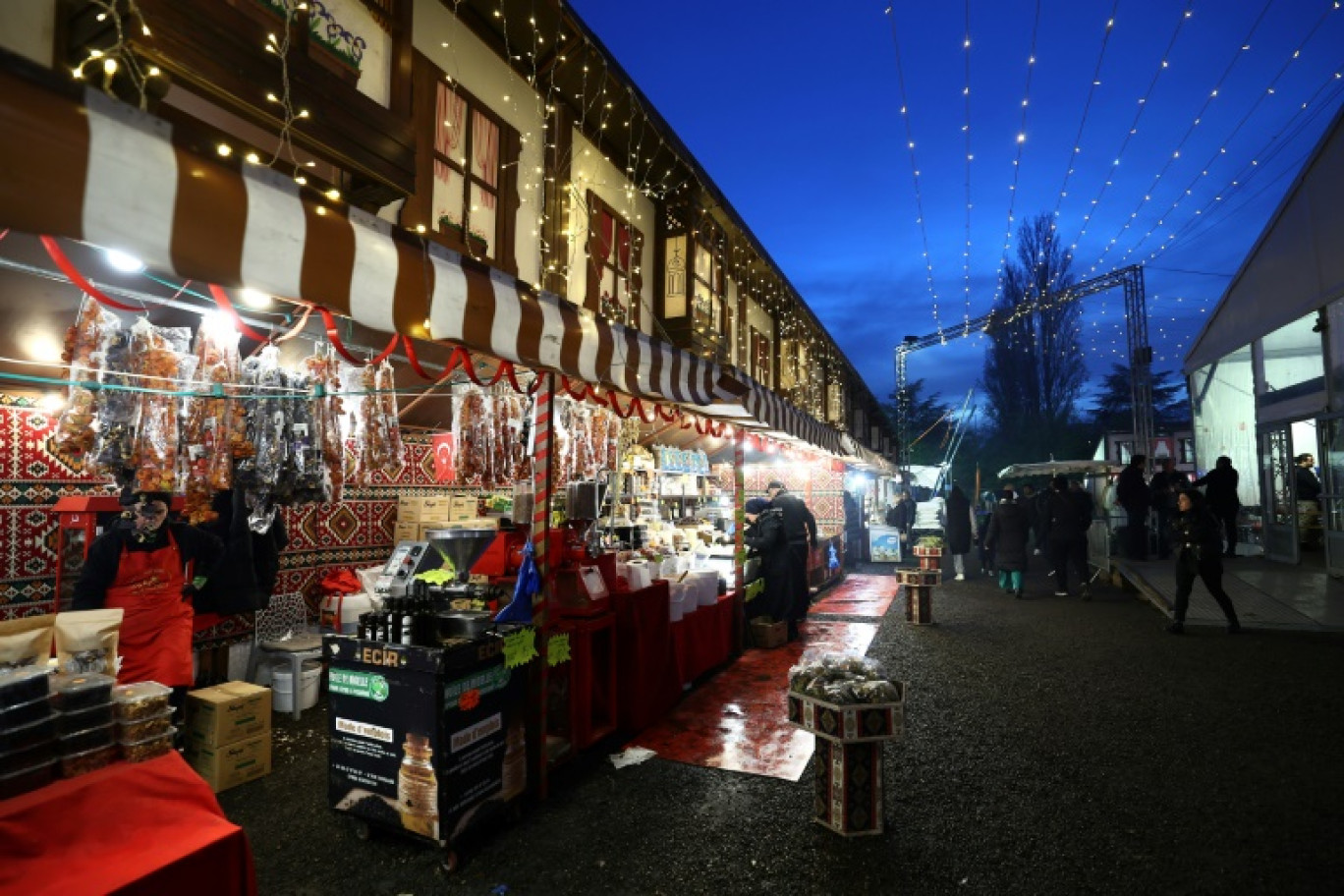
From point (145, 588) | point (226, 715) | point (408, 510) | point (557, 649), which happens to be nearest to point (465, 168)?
point (408, 510)

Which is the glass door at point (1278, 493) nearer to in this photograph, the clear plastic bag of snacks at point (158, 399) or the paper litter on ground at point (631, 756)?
the paper litter on ground at point (631, 756)

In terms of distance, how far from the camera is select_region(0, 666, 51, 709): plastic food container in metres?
2.23

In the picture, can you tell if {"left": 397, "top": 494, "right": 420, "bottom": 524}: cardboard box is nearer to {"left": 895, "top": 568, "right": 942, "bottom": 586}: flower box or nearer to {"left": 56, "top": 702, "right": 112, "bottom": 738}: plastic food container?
{"left": 56, "top": 702, "right": 112, "bottom": 738}: plastic food container

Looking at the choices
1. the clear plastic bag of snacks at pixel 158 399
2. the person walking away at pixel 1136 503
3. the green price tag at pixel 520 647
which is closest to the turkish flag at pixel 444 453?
the clear plastic bag of snacks at pixel 158 399

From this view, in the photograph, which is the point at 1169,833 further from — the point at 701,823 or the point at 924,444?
the point at 924,444

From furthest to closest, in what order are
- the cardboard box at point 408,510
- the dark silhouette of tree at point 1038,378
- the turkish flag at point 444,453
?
1. the dark silhouette of tree at point 1038,378
2. the cardboard box at point 408,510
3. the turkish flag at point 444,453

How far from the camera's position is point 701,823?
13.8 ft

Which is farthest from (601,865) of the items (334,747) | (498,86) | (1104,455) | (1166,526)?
(1104,455)

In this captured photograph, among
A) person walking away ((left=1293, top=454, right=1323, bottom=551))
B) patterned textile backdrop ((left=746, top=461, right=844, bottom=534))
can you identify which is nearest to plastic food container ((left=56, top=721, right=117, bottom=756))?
patterned textile backdrop ((left=746, top=461, right=844, bottom=534))

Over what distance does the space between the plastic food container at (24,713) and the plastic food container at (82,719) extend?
56 mm

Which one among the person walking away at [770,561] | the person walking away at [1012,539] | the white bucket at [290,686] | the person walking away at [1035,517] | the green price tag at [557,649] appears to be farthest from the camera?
the person walking away at [1035,517]

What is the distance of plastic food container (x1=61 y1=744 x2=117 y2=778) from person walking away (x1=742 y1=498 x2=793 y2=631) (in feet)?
23.9

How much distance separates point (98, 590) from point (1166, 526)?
18735 millimetres

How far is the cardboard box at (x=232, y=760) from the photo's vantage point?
468cm
